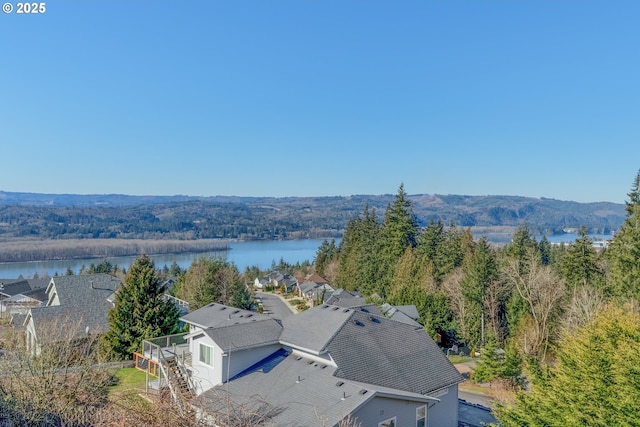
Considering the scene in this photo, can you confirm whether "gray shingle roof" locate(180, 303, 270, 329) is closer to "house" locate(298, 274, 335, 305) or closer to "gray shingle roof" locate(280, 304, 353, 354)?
"gray shingle roof" locate(280, 304, 353, 354)

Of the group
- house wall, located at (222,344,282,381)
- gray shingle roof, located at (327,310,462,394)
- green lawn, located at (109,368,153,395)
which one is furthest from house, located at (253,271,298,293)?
house wall, located at (222,344,282,381)

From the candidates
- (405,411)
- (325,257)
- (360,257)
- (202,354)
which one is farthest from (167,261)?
(405,411)

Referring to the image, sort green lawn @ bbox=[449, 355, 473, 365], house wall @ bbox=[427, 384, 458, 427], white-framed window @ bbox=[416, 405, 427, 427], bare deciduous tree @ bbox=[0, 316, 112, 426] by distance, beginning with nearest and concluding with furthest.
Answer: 1. bare deciduous tree @ bbox=[0, 316, 112, 426]
2. white-framed window @ bbox=[416, 405, 427, 427]
3. house wall @ bbox=[427, 384, 458, 427]
4. green lawn @ bbox=[449, 355, 473, 365]

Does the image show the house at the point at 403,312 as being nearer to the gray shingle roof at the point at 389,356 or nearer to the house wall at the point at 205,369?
the gray shingle roof at the point at 389,356

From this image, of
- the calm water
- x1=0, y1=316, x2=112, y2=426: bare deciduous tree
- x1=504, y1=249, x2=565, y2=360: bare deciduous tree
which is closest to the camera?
x1=0, y1=316, x2=112, y2=426: bare deciduous tree

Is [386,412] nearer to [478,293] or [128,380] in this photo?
[128,380]

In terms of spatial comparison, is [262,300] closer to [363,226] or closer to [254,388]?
[363,226]

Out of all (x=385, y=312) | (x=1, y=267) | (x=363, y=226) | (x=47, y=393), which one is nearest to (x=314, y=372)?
(x=47, y=393)

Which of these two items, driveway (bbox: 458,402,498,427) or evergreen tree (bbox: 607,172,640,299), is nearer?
driveway (bbox: 458,402,498,427)

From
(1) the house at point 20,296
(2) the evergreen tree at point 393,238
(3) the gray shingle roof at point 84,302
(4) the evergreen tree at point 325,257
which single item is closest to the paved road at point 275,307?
(4) the evergreen tree at point 325,257
